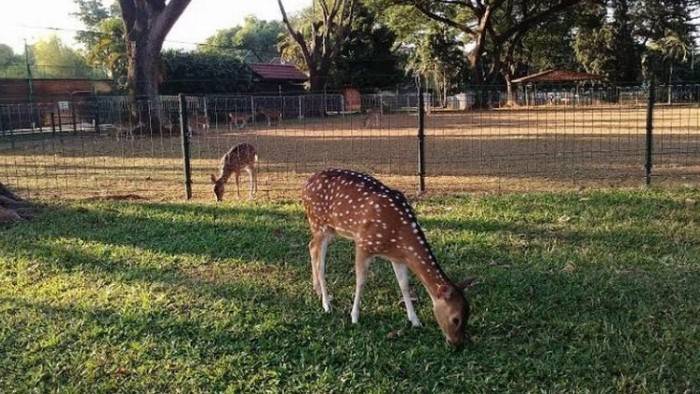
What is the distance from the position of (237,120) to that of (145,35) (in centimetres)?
586

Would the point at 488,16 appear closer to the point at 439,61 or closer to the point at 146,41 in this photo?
the point at 439,61

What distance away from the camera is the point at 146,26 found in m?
24.8

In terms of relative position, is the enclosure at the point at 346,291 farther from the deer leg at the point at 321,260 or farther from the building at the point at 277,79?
the building at the point at 277,79

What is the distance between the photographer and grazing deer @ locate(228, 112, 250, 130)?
28752mm

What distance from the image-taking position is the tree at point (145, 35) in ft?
80.2

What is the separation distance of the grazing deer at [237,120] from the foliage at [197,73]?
644 centimetres

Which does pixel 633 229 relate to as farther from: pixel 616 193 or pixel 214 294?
pixel 214 294

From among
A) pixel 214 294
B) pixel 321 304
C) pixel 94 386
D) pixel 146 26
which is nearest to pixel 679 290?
pixel 321 304

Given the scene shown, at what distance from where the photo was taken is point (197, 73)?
35719 mm

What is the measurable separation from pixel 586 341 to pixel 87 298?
3.53 metres

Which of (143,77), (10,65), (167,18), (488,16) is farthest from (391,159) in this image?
(10,65)

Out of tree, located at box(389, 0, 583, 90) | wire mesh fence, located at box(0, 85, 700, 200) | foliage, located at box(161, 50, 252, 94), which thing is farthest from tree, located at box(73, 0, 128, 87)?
tree, located at box(389, 0, 583, 90)

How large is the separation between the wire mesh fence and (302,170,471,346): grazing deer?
512 cm

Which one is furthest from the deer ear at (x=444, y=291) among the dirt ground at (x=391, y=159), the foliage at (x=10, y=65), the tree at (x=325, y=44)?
the tree at (x=325, y=44)
